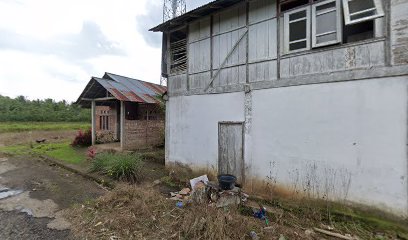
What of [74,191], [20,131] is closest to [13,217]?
[74,191]

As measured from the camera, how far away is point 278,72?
612 cm

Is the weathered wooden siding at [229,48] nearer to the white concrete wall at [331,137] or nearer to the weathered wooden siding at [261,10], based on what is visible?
the weathered wooden siding at [261,10]

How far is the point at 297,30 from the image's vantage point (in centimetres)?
591

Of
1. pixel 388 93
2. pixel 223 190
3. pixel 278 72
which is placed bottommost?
pixel 223 190

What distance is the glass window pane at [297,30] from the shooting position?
5.81m

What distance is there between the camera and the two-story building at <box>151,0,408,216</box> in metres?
4.59

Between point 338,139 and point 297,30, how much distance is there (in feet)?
9.82

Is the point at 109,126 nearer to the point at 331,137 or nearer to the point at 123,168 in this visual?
the point at 123,168

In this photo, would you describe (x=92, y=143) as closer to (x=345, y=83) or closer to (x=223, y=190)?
(x=223, y=190)

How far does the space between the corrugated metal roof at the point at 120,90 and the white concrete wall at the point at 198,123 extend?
13.2ft

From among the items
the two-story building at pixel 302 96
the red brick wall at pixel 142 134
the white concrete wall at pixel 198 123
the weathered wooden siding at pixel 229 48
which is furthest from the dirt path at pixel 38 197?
the weathered wooden siding at pixel 229 48

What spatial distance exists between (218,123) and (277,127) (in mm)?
1998

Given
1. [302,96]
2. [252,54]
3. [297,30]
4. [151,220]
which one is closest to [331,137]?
[302,96]

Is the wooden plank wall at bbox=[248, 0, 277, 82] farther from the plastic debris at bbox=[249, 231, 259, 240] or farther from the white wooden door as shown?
the plastic debris at bbox=[249, 231, 259, 240]
